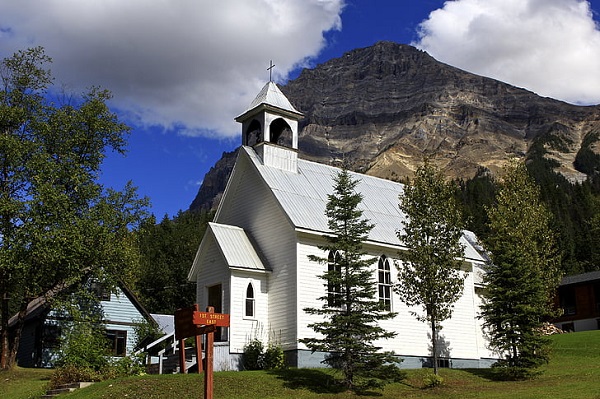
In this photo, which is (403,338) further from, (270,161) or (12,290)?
(12,290)

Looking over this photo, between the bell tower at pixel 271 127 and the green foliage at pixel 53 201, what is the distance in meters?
8.46

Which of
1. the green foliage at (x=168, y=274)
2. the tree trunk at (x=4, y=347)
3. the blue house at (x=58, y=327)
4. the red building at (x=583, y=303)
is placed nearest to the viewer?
the tree trunk at (x=4, y=347)

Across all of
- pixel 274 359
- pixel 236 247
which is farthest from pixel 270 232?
pixel 274 359

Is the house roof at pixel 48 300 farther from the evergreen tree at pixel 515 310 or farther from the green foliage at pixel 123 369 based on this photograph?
the evergreen tree at pixel 515 310

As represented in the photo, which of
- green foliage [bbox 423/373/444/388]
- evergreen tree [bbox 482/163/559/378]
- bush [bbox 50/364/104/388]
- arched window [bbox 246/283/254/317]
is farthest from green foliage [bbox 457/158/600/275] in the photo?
bush [bbox 50/364/104/388]

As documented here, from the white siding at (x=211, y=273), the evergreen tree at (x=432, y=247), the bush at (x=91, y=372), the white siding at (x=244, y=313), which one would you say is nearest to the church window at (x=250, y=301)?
the white siding at (x=244, y=313)

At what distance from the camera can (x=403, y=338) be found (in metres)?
31.2

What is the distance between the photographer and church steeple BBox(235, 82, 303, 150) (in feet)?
105

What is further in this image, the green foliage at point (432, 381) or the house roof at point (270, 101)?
the house roof at point (270, 101)

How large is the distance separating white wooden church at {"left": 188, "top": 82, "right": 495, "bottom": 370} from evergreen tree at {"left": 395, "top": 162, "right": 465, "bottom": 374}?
5.53ft

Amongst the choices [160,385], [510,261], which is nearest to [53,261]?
[160,385]

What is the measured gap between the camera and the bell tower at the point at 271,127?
31.9 metres

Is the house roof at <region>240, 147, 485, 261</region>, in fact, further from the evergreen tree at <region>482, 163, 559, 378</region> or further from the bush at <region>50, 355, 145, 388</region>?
the bush at <region>50, 355, 145, 388</region>

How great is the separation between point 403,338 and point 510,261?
628 centimetres
